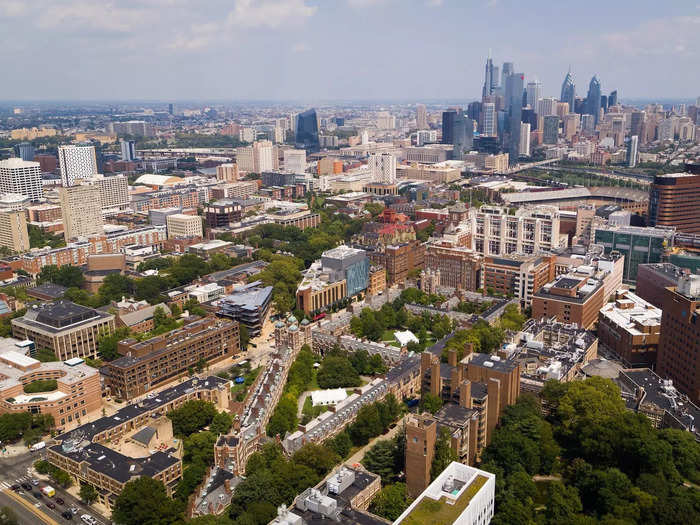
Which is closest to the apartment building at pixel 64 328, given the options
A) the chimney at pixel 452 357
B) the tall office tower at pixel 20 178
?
the chimney at pixel 452 357

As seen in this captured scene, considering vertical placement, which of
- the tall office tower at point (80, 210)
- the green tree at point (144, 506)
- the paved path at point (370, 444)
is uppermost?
the tall office tower at point (80, 210)

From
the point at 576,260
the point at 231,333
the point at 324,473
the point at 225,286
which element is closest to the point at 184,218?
the point at 225,286

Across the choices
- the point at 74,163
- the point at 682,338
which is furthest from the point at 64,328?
the point at 74,163

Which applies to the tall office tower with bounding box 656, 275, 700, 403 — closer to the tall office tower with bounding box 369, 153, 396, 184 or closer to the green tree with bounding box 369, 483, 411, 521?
the green tree with bounding box 369, 483, 411, 521

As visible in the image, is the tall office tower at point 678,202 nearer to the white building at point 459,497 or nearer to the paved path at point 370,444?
the paved path at point 370,444

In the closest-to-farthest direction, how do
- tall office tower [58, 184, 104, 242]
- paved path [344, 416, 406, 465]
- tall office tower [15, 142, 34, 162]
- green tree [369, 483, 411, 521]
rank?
green tree [369, 483, 411, 521], paved path [344, 416, 406, 465], tall office tower [58, 184, 104, 242], tall office tower [15, 142, 34, 162]

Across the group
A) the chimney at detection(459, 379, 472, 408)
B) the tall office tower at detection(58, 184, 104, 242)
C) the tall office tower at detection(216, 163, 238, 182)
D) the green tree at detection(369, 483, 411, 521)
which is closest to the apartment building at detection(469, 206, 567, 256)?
the chimney at detection(459, 379, 472, 408)

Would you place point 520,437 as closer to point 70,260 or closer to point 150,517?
point 150,517

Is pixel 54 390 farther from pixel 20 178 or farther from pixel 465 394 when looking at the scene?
pixel 20 178
